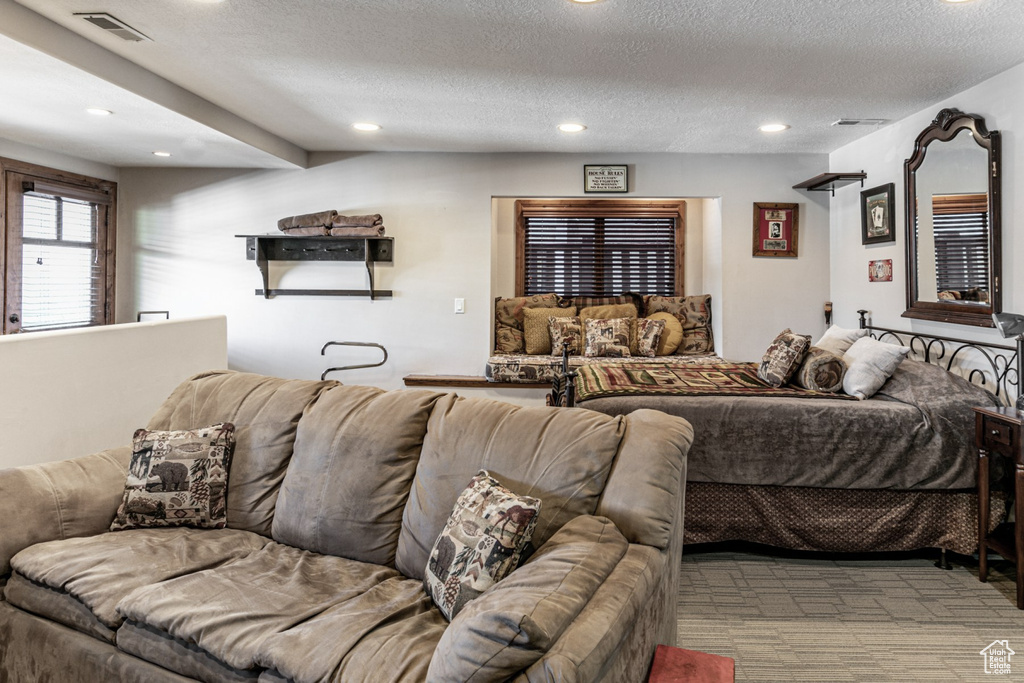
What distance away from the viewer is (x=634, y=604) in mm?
1410

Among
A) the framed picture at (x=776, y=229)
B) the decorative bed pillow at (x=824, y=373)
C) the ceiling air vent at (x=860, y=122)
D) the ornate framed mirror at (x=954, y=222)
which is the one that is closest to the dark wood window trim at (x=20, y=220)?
the decorative bed pillow at (x=824, y=373)

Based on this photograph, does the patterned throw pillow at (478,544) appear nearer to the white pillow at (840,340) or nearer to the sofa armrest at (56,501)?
the sofa armrest at (56,501)

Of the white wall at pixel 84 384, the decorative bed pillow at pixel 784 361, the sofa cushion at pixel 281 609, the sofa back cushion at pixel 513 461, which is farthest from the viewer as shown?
the decorative bed pillow at pixel 784 361

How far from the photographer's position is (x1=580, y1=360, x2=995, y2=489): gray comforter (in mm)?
3031

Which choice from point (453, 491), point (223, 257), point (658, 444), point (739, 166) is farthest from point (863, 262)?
point (223, 257)

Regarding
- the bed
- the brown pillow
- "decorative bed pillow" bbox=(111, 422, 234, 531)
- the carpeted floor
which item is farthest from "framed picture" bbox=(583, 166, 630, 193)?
"decorative bed pillow" bbox=(111, 422, 234, 531)

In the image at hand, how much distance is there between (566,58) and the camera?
3094mm

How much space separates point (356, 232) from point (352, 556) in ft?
11.9

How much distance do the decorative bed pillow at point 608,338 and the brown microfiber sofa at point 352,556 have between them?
3304 mm

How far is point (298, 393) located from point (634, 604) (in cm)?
153

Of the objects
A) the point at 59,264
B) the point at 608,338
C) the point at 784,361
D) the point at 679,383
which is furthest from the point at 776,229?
the point at 59,264

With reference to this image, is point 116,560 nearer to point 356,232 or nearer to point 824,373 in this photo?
point 824,373

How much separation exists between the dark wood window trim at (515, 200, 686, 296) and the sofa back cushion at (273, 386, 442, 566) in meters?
4.19

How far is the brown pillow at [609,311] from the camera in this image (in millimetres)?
5883
